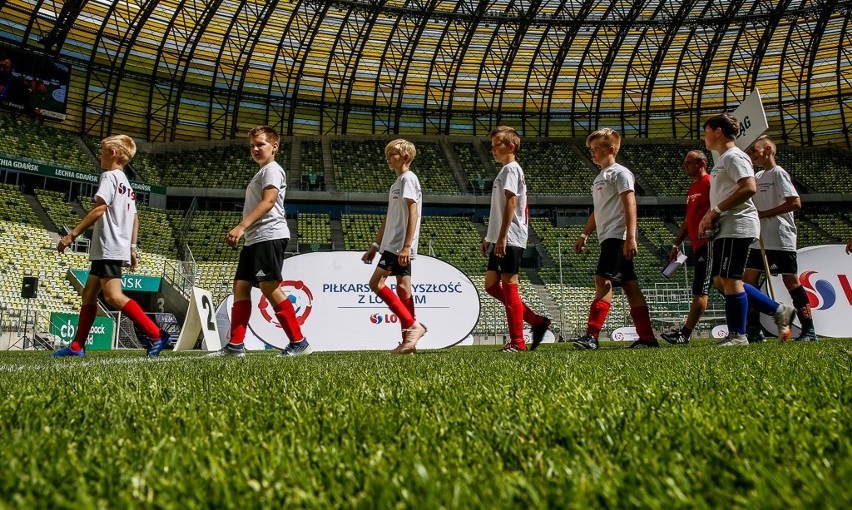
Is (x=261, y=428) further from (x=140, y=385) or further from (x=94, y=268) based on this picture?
(x=94, y=268)

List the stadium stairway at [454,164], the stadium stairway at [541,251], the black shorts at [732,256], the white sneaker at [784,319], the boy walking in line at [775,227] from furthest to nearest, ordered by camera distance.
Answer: the stadium stairway at [454,164] < the stadium stairway at [541,251] < the boy walking in line at [775,227] < the white sneaker at [784,319] < the black shorts at [732,256]

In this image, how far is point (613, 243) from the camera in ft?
16.4

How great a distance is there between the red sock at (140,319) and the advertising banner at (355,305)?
1.98 m

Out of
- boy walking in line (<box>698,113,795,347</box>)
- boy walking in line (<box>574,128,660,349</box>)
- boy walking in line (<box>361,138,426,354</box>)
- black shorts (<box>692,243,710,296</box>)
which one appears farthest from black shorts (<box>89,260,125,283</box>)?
black shorts (<box>692,243,710,296</box>)

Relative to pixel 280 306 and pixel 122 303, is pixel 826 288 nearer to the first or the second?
pixel 280 306

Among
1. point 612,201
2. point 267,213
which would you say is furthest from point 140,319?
point 612,201

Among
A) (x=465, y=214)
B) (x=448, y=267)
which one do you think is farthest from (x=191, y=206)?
(x=448, y=267)

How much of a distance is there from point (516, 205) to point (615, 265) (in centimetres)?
99

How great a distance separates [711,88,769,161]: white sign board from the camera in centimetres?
495

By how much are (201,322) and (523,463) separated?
5863mm

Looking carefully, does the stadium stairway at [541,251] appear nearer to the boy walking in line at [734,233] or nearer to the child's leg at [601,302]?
the child's leg at [601,302]

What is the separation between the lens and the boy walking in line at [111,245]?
15.4ft

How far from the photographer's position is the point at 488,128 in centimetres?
3388

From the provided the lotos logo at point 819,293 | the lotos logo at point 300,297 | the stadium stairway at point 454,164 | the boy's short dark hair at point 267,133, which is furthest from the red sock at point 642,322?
the stadium stairway at point 454,164
